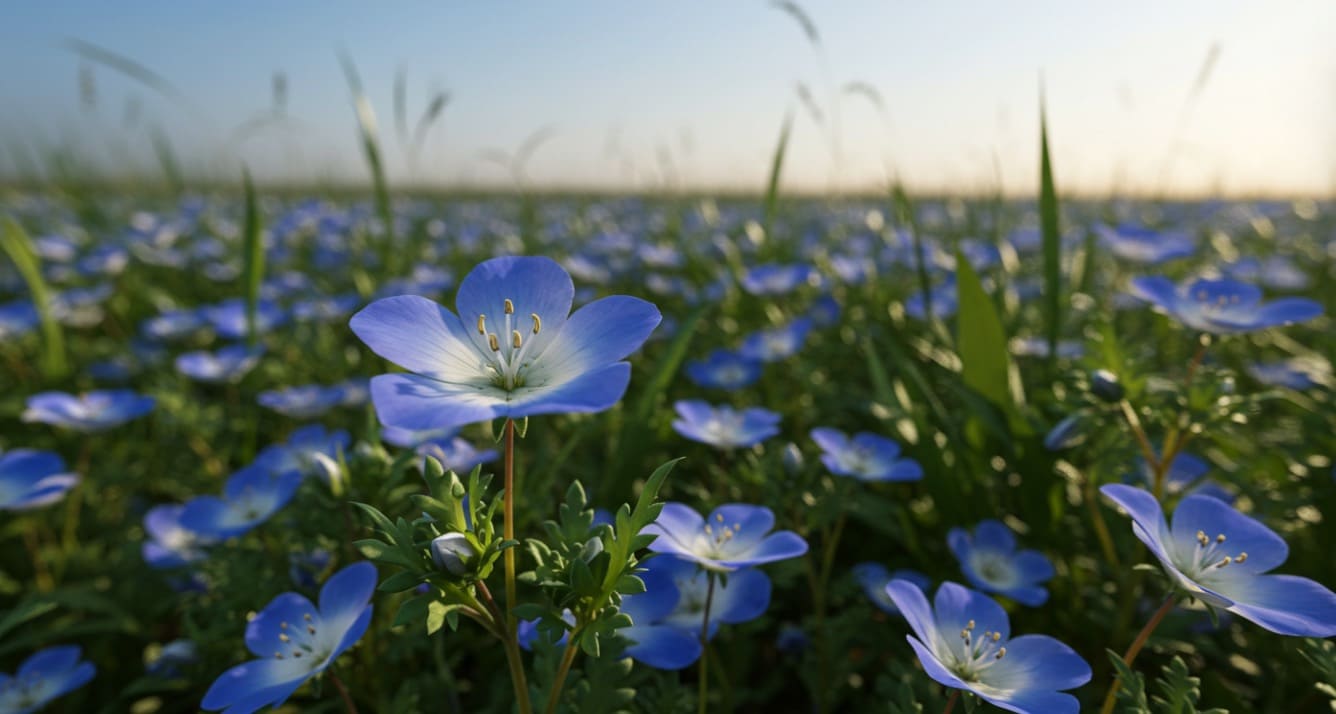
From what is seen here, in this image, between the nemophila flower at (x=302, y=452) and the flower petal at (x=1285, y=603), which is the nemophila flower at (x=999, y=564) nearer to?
the flower petal at (x=1285, y=603)

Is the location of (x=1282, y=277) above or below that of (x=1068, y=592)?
above

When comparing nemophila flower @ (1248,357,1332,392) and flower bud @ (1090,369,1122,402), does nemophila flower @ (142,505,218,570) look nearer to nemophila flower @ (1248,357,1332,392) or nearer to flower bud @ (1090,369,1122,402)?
flower bud @ (1090,369,1122,402)

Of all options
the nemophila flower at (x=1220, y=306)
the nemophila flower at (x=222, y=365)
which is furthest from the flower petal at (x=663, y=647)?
the nemophila flower at (x=222, y=365)

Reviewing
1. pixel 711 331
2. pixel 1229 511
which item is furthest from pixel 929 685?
pixel 711 331

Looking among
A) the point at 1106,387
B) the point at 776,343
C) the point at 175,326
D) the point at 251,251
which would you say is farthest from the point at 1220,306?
the point at 175,326

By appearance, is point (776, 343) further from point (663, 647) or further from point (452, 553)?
point (452, 553)

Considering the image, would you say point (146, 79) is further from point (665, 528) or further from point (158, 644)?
point (665, 528)
